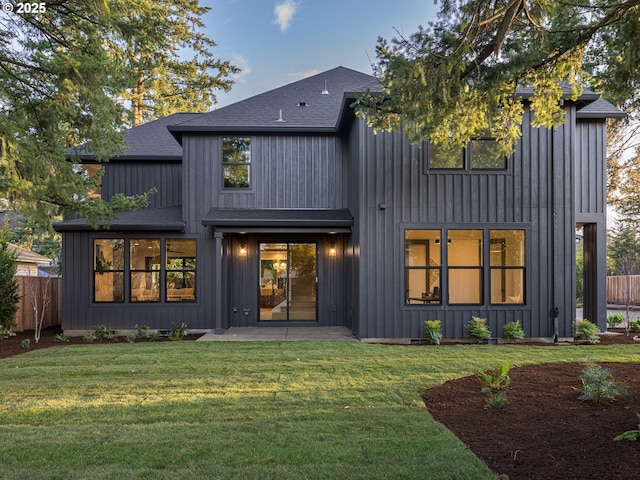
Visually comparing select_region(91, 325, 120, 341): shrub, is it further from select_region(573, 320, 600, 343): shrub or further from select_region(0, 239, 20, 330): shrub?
select_region(573, 320, 600, 343): shrub

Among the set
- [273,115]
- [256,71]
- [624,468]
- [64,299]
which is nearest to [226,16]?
[256,71]

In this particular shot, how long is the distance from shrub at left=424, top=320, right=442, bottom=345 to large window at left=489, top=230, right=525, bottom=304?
1398 mm

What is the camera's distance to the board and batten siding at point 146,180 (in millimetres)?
11961

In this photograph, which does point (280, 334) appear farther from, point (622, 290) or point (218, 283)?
point (622, 290)

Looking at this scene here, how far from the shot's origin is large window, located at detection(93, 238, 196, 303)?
1026cm

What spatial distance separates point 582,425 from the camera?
3.88 meters

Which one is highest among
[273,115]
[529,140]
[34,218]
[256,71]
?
[256,71]

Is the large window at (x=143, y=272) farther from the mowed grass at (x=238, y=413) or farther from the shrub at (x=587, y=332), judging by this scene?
the shrub at (x=587, y=332)

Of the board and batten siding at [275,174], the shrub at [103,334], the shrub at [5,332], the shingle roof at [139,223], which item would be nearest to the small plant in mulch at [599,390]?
the board and batten siding at [275,174]

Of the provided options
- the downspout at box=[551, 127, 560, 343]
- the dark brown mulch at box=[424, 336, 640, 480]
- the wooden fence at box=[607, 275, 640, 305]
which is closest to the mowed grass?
the dark brown mulch at box=[424, 336, 640, 480]

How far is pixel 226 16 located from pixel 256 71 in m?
4.99

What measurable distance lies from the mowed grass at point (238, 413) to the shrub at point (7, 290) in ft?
10.2

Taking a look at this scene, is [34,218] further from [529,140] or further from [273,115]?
[529,140]

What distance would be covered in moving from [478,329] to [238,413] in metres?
5.77
